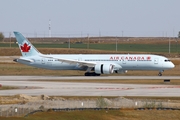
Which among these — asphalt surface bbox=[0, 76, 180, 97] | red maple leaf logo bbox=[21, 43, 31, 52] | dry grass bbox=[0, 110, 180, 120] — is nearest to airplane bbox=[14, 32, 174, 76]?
red maple leaf logo bbox=[21, 43, 31, 52]

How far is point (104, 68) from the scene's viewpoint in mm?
81250

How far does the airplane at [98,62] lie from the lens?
8181 cm

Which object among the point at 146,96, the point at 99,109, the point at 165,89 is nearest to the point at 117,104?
the point at 99,109

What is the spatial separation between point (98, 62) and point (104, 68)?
296 cm

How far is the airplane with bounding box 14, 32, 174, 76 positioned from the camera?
81.8 meters

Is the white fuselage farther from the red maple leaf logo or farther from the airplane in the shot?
the red maple leaf logo

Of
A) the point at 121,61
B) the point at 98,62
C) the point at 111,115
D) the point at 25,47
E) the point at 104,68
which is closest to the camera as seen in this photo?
the point at 111,115

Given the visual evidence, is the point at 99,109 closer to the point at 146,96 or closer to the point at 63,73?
the point at 146,96

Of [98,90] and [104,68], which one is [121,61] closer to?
[104,68]

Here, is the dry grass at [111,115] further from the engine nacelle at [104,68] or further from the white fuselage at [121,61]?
the white fuselage at [121,61]

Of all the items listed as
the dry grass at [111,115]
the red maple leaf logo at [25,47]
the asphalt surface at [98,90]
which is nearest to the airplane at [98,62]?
the red maple leaf logo at [25,47]

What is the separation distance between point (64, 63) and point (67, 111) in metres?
47.6

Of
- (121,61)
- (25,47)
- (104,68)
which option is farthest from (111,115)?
(25,47)

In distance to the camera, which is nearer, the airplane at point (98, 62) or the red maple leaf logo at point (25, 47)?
the airplane at point (98, 62)
